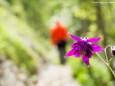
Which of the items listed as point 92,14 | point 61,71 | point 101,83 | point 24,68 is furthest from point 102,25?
point 61,71

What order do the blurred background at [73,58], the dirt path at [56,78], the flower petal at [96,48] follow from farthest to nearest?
1. the dirt path at [56,78]
2. the blurred background at [73,58]
3. the flower petal at [96,48]

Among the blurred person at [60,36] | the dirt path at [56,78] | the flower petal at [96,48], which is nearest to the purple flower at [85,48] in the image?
the flower petal at [96,48]

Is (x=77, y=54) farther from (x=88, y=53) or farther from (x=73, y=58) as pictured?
(x=73, y=58)

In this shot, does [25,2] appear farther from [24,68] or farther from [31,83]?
[31,83]

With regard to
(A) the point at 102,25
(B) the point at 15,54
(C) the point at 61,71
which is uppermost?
(A) the point at 102,25

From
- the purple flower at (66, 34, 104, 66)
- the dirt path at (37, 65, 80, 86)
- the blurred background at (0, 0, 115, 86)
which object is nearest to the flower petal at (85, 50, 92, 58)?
the purple flower at (66, 34, 104, 66)

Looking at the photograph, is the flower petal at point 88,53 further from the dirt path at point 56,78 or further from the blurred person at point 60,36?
the blurred person at point 60,36

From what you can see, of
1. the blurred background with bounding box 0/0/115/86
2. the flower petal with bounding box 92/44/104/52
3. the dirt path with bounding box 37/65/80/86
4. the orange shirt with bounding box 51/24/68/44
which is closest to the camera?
the flower petal with bounding box 92/44/104/52

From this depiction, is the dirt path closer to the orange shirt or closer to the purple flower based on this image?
the orange shirt

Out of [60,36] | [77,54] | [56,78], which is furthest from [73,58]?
[77,54]

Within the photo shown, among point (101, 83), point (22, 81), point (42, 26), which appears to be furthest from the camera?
point (42, 26)

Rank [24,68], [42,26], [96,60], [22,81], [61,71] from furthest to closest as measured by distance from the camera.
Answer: [42,26]
[61,71]
[24,68]
[96,60]
[22,81]

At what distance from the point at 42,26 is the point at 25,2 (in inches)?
185

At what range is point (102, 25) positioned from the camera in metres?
6.29
